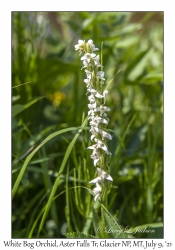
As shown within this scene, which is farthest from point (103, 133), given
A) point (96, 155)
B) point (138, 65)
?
point (138, 65)

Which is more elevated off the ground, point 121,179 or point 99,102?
point 99,102

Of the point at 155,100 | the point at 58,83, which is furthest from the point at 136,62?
the point at 58,83

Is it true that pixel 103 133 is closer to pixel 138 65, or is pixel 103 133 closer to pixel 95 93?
pixel 95 93

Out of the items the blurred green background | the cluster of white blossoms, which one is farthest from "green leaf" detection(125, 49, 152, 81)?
the cluster of white blossoms

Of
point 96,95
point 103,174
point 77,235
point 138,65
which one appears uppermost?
point 138,65

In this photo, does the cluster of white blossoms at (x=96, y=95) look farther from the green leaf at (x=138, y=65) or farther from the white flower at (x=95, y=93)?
the green leaf at (x=138, y=65)

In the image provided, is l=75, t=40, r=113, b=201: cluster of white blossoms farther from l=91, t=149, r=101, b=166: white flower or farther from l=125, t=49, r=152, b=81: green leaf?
l=125, t=49, r=152, b=81: green leaf

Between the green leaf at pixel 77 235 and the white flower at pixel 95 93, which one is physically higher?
the white flower at pixel 95 93

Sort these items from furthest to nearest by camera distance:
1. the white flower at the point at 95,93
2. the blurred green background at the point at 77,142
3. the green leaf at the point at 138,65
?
1. the green leaf at the point at 138,65
2. the blurred green background at the point at 77,142
3. the white flower at the point at 95,93

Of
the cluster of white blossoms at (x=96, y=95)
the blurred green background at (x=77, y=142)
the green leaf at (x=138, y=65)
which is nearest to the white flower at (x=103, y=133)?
the cluster of white blossoms at (x=96, y=95)

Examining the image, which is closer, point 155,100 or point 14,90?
point 14,90
